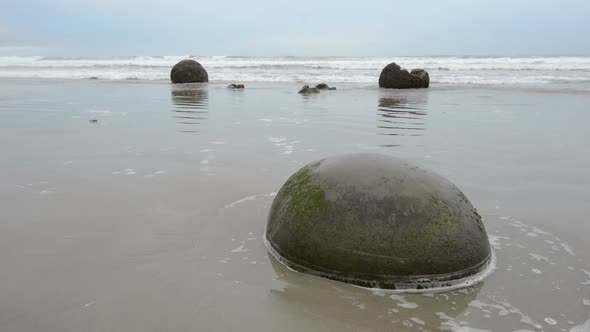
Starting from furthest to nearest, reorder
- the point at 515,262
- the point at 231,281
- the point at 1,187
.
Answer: the point at 1,187, the point at 515,262, the point at 231,281

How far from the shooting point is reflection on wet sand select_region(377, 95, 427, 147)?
7.34 metres

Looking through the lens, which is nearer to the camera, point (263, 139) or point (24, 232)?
point (24, 232)

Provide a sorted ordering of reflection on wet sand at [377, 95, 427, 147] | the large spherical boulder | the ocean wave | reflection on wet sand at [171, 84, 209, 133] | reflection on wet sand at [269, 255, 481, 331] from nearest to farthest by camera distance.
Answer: reflection on wet sand at [269, 255, 481, 331], reflection on wet sand at [377, 95, 427, 147], reflection on wet sand at [171, 84, 209, 133], the large spherical boulder, the ocean wave

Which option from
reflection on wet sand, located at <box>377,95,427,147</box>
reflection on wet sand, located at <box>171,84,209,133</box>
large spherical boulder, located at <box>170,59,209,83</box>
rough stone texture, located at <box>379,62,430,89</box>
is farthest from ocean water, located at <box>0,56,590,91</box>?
reflection on wet sand, located at <box>171,84,209,133</box>

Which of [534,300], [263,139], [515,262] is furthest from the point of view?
[263,139]

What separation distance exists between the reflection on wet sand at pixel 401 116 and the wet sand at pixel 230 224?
3.4 inches

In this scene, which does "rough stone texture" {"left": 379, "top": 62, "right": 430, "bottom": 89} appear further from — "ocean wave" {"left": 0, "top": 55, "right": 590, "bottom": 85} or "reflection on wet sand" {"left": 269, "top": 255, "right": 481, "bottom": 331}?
"reflection on wet sand" {"left": 269, "top": 255, "right": 481, "bottom": 331}

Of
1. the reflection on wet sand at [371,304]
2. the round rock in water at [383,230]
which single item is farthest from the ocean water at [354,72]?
the reflection on wet sand at [371,304]

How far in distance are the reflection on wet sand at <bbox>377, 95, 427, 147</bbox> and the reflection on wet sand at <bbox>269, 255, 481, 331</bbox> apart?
3873 millimetres

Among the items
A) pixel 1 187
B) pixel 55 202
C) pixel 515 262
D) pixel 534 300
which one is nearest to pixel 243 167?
pixel 55 202

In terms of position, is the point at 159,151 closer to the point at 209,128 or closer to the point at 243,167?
the point at 243,167

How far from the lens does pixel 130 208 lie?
12.6ft

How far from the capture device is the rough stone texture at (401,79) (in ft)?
54.0

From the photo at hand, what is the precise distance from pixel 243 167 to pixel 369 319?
3088 mm
